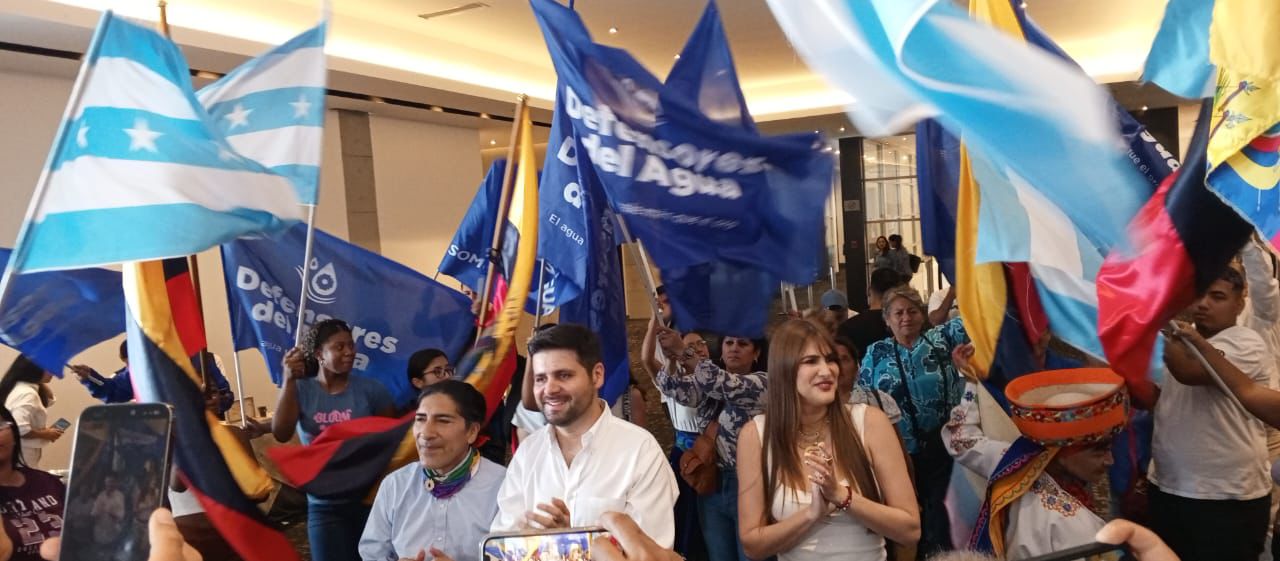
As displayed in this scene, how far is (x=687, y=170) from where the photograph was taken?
9.66ft

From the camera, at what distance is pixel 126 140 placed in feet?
8.21

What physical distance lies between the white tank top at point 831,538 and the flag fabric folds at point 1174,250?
0.76 meters

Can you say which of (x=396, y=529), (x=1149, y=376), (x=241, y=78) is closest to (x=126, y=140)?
(x=241, y=78)

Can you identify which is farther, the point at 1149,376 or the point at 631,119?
the point at 631,119

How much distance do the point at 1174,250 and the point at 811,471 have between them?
2.86 ft

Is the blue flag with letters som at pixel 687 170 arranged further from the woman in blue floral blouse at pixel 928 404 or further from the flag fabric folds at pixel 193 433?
the flag fabric folds at pixel 193 433

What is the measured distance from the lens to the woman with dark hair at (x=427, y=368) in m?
3.68

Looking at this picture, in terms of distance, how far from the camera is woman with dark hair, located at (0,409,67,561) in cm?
254

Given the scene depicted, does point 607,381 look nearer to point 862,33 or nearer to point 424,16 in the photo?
point 862,33

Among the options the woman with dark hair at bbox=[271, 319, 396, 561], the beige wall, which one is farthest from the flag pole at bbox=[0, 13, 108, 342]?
the beige wall

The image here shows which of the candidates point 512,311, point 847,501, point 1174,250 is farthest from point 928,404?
point 1174,250

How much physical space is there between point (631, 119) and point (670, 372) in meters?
1.05

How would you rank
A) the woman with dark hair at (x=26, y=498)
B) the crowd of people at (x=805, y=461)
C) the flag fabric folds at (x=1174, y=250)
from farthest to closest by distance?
the woman with dark hair at (x=26, y=498)
the crowd of people at (x=805, y=461)
the flag fabric folds at (x=1174, y=250)

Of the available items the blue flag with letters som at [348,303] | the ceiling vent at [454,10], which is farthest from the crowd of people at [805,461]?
the ceiling vent at [454,10]
